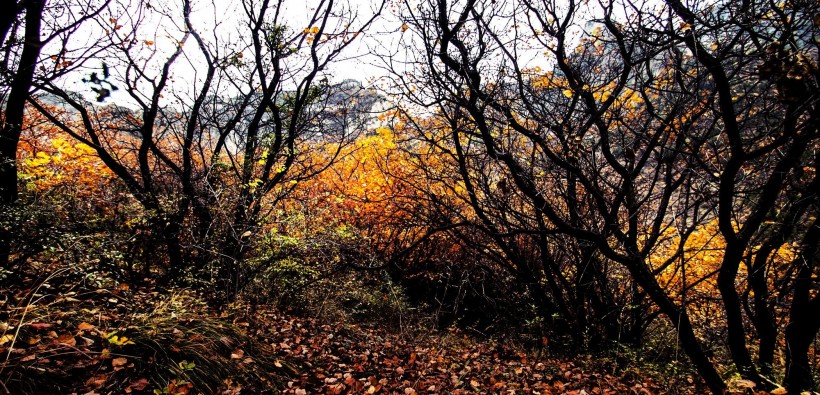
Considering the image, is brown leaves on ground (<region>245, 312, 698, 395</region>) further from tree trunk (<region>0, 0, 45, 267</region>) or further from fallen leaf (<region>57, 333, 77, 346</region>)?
tree trunk (<region>0, 0, 45, 267</region>)

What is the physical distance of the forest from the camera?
315 centimetres

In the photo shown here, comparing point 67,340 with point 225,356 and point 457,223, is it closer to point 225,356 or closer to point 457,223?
point 225,356

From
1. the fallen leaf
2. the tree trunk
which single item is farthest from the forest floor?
the tree trunk

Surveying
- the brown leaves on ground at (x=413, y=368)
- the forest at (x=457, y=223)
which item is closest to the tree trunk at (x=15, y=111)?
the forest at (x=457, y=223)

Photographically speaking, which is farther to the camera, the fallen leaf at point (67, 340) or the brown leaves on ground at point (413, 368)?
the brown leaves on ground at point (413, 368)

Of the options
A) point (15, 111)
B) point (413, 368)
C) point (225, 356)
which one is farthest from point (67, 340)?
point (413, 368)

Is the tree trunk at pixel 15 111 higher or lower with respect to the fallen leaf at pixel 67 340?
higher

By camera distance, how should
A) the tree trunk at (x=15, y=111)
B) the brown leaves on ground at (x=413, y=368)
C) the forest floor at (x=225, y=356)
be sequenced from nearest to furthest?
the forest floor at (x=225, y=356)
the tree trunk at (x=15, y=111)
the brown leaves on ground at (x=413, y=368)

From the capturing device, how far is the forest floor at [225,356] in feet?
9.39

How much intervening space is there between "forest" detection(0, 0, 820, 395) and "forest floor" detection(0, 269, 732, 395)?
26mm

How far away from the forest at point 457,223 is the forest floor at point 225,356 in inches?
1.0

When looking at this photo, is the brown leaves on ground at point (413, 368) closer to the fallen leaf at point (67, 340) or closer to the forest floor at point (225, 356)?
the forest floor at point (225, 356)

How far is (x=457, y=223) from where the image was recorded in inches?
221

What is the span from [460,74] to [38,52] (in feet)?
16.4
